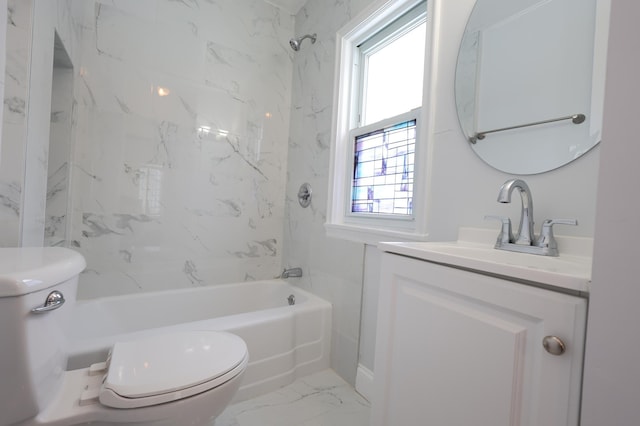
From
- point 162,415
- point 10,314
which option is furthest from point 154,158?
point 162,415

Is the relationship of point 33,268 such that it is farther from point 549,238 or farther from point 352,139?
point 352,139

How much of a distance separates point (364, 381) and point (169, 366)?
1.07 meters

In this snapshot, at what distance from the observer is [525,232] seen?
0.91 metres

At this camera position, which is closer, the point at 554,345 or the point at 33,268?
the point at 554,345

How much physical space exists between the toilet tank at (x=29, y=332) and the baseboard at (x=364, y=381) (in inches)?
51.5

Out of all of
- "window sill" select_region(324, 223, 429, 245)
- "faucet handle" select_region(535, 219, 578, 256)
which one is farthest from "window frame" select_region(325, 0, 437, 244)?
"faucet handle" select_region(535, 219, 578, 256)

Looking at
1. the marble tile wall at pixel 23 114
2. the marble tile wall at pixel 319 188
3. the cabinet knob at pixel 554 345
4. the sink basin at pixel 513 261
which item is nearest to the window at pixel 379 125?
the marble tile wall at pixel 319 188

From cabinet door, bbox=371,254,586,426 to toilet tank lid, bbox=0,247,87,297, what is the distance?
3.00 ft

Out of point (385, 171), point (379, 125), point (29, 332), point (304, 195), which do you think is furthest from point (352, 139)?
point (29, 332)

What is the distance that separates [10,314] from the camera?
2.27 ft

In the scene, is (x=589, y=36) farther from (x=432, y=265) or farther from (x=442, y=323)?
(x=442, y=323)

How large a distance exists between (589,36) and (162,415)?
167cm

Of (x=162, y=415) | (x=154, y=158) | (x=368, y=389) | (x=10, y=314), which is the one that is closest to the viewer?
(x=10, y=314)

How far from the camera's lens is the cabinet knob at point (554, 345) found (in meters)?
0.49
